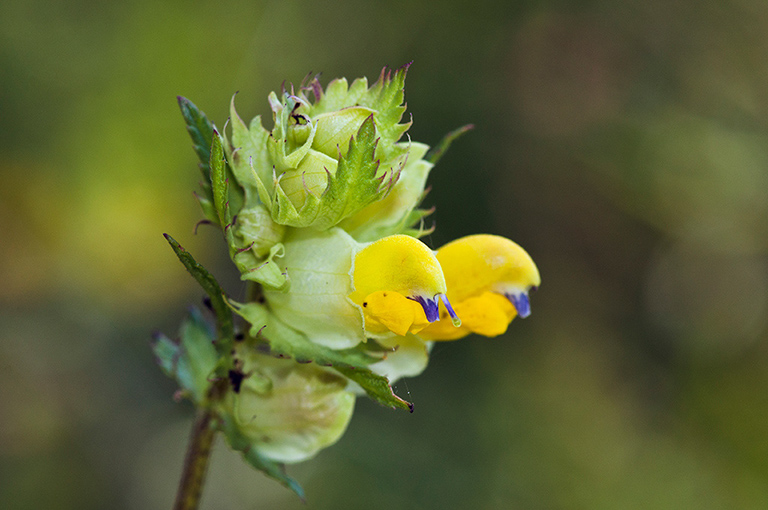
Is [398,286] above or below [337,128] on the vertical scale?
below

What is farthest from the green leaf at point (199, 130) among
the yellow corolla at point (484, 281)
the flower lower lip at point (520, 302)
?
the flower lower lip at point (520, 302)

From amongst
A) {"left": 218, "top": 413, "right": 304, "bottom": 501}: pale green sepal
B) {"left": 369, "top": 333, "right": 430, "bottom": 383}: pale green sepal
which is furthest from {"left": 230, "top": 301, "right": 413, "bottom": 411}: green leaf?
{"left": 218, "top": 413, "right": 304, "bottom": 501}: pale green sepal

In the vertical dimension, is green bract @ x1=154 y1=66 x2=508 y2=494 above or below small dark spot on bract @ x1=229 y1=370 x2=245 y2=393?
above

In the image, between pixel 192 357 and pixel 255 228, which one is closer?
pixel 255 228

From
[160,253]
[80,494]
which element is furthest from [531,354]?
[80,494]

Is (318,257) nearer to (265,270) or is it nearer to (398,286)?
(265,270)

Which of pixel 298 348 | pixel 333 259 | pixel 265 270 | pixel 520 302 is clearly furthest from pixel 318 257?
pixel 520 302

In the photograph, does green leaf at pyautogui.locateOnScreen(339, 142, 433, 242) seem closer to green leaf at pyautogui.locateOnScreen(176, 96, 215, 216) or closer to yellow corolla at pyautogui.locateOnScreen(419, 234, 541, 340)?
yellow corolla at pyautogui.locateOnScreen(419, 234, 541, 340)
